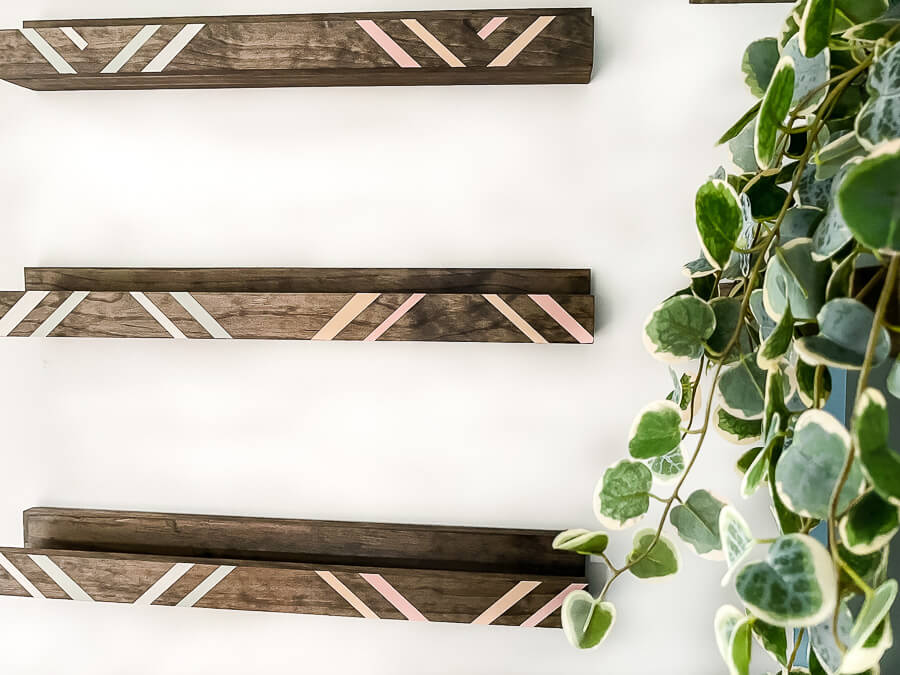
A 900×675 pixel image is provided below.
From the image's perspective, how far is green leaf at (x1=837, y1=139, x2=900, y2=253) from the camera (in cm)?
25

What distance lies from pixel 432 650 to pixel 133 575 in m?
0.44

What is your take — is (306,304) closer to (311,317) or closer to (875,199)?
(311,317)

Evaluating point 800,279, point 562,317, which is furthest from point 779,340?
point 562,317

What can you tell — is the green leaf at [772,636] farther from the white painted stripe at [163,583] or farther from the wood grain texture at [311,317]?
the white painted stripe at [163,583]

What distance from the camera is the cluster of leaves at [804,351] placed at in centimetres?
29

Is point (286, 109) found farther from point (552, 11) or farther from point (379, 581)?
point (379, 581)

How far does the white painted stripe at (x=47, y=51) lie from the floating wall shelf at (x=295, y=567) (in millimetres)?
637

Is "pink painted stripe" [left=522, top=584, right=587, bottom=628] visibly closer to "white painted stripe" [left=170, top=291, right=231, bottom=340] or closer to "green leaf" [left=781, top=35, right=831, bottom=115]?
"white painted stripe" [left=170, top=291, right=231, bottom=340]

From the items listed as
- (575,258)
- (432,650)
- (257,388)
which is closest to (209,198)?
(257,388)

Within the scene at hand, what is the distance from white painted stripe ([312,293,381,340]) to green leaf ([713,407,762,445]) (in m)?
0.47

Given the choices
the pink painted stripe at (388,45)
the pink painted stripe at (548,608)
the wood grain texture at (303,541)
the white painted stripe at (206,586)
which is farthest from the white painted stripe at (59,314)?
the pink painted stripe at (548,608)

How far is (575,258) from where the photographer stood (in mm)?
949

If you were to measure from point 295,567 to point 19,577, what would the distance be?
0.41 m

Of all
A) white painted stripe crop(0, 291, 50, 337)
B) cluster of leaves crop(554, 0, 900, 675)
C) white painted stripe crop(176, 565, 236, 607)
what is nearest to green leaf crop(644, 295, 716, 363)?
cluster of leaves crop(554, 0, 900, 675)
